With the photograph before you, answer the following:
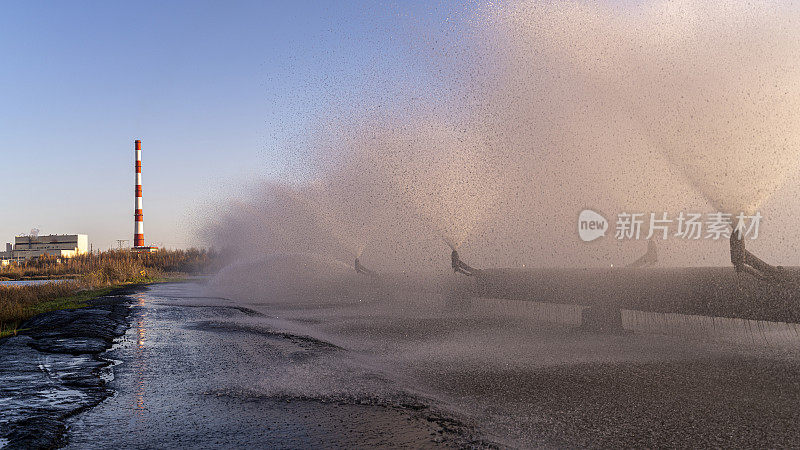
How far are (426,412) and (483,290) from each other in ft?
36.0

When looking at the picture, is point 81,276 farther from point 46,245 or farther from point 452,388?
point 46,245

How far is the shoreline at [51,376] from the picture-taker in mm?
5488

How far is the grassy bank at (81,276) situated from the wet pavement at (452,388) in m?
8.33

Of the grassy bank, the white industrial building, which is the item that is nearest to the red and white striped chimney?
the grassy bank

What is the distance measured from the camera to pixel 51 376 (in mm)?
8141

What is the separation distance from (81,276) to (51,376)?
130 ft

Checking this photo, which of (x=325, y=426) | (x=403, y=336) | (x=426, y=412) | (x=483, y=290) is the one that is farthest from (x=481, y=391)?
(x=483, y=290)

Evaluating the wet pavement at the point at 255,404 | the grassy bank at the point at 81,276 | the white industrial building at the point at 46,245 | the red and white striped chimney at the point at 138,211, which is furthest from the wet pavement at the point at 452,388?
the white industrial building at the point at 46,245

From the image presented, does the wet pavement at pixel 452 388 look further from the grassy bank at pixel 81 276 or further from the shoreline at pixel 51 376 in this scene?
the grassy bank at pixel 81 276

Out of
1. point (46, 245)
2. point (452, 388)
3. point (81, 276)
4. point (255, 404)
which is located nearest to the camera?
point (255, 404)

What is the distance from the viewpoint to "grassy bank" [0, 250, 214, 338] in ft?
68.1

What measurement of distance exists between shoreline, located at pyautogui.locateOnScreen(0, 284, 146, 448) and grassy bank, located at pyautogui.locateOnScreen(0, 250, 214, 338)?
7.19 ft

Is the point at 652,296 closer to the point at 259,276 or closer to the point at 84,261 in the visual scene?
the point at 259,276

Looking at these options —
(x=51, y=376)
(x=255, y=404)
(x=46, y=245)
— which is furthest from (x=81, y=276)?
(x=46, y=245)
